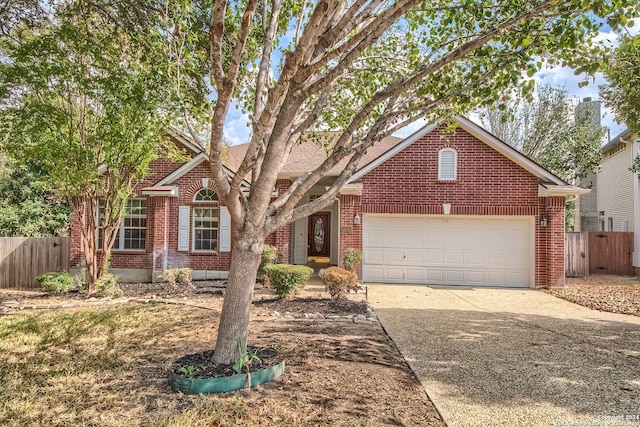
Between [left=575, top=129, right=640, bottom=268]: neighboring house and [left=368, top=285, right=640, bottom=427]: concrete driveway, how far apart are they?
10001 mm

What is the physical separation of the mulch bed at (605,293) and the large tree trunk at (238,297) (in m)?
8.82

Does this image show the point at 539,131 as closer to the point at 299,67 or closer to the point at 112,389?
the point at 299,67

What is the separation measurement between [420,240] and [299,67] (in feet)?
32.7

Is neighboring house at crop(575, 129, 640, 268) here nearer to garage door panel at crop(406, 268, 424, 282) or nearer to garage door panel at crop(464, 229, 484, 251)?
garage door panel at crop(464, 229, 484, 251)

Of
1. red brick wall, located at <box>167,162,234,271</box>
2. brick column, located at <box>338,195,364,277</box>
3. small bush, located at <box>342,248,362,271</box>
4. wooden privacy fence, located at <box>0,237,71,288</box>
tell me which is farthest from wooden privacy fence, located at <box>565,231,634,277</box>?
wooden privacy fence, located at <box>0,237,71,288</box>

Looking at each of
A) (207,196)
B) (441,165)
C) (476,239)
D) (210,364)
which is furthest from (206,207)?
(210,364)

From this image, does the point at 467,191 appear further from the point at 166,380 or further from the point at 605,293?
the point at 166,380

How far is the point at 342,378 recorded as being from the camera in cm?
459

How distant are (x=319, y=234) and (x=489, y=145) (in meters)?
9.04

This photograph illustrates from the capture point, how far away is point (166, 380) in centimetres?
457

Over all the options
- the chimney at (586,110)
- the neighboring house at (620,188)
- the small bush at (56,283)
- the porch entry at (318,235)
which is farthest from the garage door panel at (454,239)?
the chimney at (586,110)

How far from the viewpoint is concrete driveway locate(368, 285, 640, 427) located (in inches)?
157

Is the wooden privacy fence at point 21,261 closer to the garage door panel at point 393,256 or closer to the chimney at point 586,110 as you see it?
the garage door panel at point 393,256

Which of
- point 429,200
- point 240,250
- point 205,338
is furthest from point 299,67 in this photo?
point 429,200
